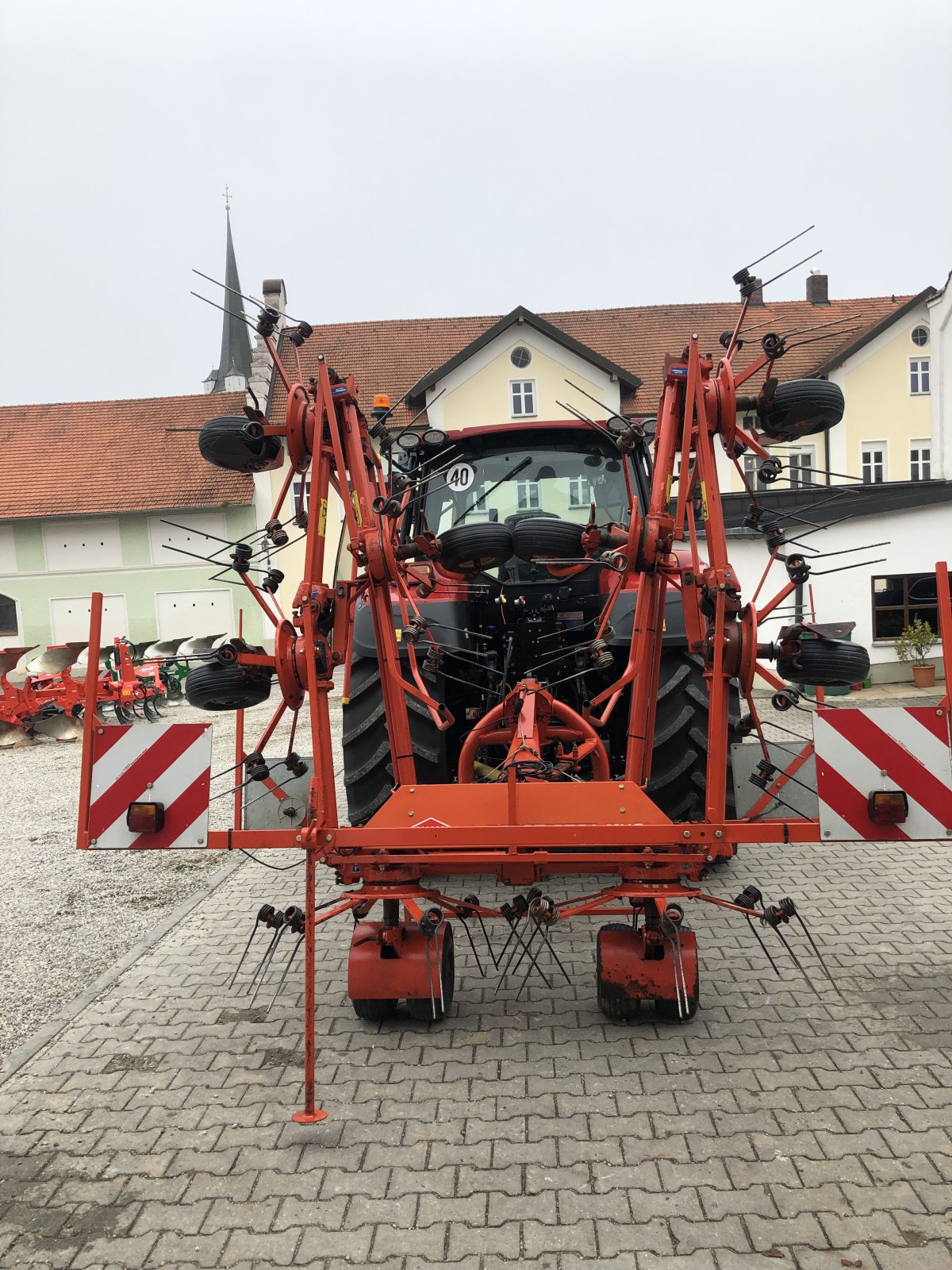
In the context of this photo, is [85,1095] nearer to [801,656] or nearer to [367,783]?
[367,783]

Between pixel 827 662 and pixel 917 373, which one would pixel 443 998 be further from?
pixel 917 373

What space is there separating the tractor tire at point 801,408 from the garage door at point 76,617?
938 inches

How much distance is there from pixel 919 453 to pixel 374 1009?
25.4 metres

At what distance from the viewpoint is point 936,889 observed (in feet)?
17.0

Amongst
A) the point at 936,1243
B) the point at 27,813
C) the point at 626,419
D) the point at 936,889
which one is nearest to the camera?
the point at 936,1243

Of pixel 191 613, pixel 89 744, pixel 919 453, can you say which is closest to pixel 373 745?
pixel 89 744

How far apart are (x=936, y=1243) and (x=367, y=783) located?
2707 millimetres

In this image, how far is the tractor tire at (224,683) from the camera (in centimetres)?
356

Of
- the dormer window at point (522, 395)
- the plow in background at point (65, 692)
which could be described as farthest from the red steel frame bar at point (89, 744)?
the dormer window at point (522, 395)

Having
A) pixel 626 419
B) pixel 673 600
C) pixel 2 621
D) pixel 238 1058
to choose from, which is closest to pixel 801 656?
pixel 673 600

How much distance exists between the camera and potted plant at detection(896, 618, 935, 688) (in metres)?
15.0

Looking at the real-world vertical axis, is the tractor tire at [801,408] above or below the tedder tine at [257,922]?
above

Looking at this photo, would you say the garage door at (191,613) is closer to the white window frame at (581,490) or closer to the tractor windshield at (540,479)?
the tractor windshield at (540,479)

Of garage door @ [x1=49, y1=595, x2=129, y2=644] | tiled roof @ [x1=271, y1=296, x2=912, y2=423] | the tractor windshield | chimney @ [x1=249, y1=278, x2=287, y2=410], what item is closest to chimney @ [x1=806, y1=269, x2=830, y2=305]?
tiled roof @ [x1=271, y1=296, x2=912, y2=423]
